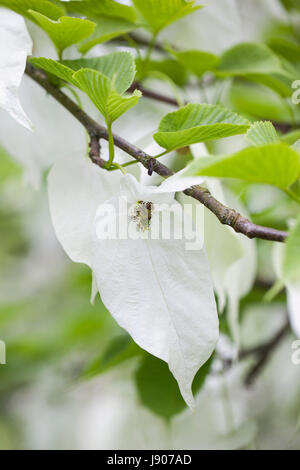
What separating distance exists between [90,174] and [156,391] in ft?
0.79

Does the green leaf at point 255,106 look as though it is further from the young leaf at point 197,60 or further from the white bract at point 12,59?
the white bract at point 12,59

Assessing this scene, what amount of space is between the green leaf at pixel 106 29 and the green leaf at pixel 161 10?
1 cm

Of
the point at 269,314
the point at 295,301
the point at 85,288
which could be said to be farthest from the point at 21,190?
the point at 295,301

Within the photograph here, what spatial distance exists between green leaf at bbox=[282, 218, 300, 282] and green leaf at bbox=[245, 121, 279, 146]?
0.05 metres

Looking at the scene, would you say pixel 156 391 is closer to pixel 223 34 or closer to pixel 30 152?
pixel 30 152

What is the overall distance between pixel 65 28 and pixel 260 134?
0.42ft

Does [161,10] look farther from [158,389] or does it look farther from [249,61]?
[158,389]

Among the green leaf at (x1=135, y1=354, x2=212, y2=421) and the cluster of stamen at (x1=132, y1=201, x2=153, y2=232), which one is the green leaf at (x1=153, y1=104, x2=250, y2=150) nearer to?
the cluster of stamen at (x1=132, y1=201, x2=153, y2=232)

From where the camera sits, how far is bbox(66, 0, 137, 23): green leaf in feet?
1.04

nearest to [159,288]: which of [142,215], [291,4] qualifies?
[142,215]

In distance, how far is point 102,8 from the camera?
32cm

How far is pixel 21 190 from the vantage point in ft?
3.57

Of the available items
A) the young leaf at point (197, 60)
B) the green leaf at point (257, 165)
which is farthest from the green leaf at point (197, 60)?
the green leaf at point (257, 165)
